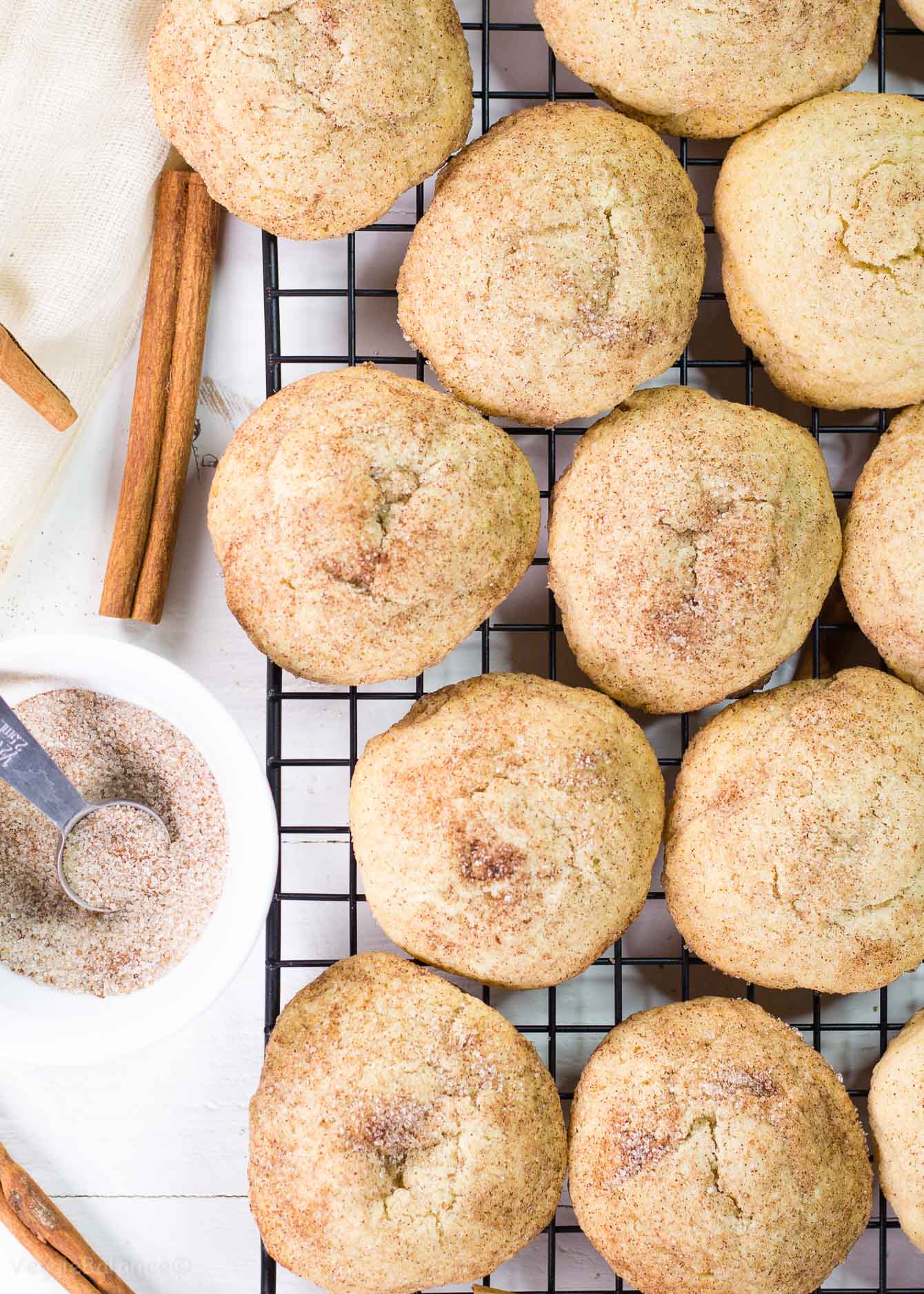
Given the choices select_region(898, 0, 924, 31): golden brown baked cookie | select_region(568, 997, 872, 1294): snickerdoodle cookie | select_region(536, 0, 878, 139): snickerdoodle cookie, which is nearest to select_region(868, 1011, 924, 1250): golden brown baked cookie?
select_region(568, 997, 872, 1294): snickerdoodle cookie

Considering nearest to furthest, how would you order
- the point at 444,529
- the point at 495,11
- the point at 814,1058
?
the point at 444,529 → the point at 814,1058 → the point at 495,11

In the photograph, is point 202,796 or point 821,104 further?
point 202,796

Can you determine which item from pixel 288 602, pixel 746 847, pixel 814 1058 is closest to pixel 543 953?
pixel 746 847

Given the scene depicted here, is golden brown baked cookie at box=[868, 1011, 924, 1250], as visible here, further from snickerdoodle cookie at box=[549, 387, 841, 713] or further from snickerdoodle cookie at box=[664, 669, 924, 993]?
snickerdoodle cookie at box=[549, 387, 841, 713]

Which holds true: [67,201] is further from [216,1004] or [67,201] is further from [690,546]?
[216,1004]

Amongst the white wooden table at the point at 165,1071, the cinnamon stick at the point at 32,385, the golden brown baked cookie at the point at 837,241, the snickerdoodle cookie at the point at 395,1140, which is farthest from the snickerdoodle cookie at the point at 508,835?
the cinnamon stick at the point at 32,385

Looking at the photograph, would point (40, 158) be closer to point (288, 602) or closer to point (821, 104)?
point (288, 602)
